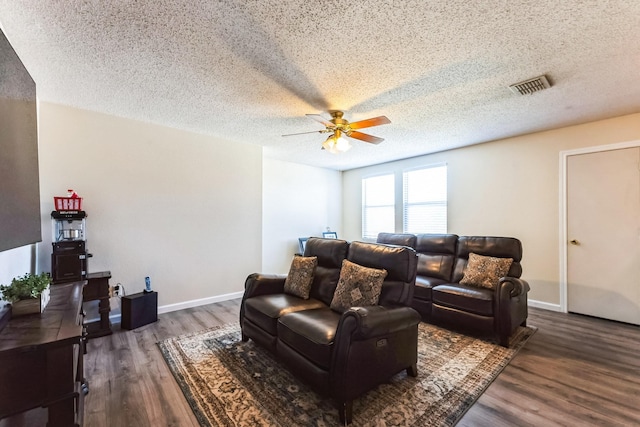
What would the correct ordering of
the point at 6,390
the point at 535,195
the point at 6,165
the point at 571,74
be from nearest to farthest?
the point at 6,390 < the point at 6,165 < the point at 571,74 < the point at 535,195

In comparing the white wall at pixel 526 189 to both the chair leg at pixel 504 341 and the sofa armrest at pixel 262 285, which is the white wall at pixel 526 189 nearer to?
the chair leg at pixel 504 341

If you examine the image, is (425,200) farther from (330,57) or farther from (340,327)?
(340,327)

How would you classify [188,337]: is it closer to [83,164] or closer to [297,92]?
[83,164]

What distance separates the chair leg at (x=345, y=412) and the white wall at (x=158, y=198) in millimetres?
2943

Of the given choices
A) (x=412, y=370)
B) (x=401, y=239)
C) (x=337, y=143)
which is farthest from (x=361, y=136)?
(x=412, y=370)

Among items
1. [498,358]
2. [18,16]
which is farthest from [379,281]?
[18,16]

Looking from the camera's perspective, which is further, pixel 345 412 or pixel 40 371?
pixel 345 412

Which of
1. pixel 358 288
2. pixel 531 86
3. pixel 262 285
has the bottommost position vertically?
pixel 262 285

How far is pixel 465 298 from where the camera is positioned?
298 centimetres

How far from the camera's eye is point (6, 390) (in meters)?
1.11

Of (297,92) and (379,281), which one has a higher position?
(297,92)

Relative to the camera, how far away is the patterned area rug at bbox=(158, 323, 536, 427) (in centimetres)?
174

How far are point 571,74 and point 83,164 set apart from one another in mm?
4999

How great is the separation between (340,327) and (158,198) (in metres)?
3.10
